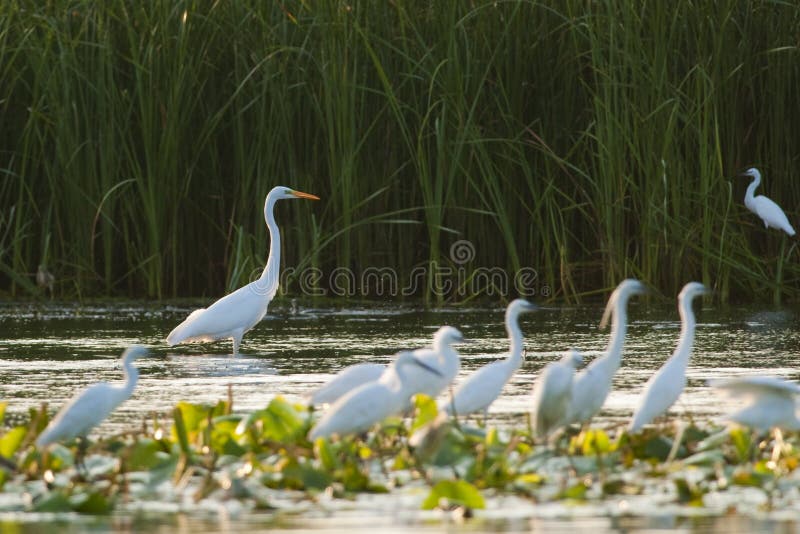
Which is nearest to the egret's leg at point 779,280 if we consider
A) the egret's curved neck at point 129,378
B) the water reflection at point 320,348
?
the water reflection at point 320,348

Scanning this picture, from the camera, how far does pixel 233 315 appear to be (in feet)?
29.9

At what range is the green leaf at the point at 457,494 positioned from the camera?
4368 mm

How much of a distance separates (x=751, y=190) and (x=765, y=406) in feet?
18.4

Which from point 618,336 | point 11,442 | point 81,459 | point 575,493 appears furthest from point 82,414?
point 618,336

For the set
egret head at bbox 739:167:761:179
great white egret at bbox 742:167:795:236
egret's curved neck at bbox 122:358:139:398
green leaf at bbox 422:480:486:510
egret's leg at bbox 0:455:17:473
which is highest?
egret head at bbox 739:167:761:179

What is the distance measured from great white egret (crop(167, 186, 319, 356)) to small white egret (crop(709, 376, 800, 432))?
4.56 m

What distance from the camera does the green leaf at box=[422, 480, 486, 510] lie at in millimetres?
4368

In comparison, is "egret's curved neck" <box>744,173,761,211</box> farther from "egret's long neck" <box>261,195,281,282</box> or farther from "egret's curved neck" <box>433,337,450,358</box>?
"egret's curved neck" <box>433,337,450,358</box>

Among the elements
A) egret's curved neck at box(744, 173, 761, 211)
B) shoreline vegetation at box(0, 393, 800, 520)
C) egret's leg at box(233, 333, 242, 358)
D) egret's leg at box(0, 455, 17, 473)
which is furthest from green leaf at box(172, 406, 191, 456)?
egret's curved neck at box(744, 173, 761, 211)

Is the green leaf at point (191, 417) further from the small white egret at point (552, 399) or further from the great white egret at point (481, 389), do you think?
the small white egret at point (552, 399)

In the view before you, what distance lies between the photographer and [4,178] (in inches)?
442

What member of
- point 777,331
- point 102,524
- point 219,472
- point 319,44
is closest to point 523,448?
point 219,472

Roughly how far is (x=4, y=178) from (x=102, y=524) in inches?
286

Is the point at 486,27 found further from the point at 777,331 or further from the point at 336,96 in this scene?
the point at 777,331
